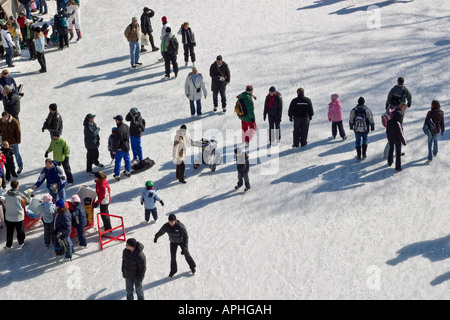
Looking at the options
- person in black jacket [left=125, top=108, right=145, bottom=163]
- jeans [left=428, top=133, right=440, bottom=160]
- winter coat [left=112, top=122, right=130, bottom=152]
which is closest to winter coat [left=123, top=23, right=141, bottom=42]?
person in black jacket [left=125, top=108, right=145, bottom=163]

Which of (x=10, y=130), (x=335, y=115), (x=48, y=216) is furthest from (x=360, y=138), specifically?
(x=10, y=130)

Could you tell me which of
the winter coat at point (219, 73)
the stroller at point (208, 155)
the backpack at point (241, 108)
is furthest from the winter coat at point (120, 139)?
the winter coat at point (219, 73)

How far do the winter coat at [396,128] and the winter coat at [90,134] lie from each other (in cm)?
651

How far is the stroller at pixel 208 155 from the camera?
18.2 metres

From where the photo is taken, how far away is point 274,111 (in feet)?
62.2

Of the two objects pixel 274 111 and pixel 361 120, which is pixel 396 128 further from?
pixel 274 111

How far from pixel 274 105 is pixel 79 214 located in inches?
231

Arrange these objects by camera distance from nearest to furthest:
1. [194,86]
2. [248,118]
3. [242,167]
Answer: [242,167] → [248,118] → [194,86]

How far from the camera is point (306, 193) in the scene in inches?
672

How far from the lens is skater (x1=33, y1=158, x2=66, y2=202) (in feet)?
54.0

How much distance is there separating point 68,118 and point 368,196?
344 inches

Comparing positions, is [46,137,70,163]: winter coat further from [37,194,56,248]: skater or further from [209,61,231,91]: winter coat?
[209,61,231,91]: winter coat

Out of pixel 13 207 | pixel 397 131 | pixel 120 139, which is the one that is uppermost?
pixel 120 139
